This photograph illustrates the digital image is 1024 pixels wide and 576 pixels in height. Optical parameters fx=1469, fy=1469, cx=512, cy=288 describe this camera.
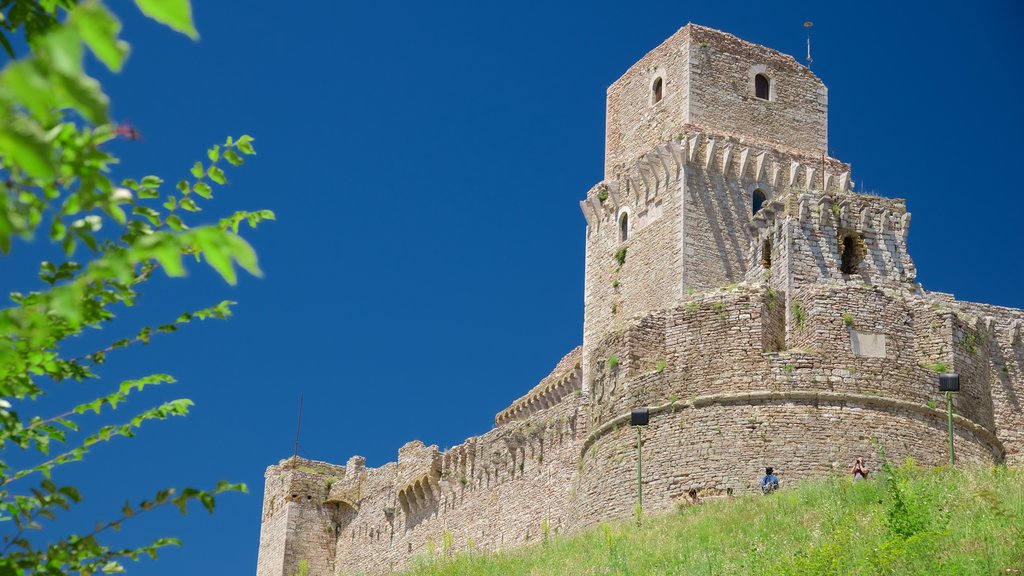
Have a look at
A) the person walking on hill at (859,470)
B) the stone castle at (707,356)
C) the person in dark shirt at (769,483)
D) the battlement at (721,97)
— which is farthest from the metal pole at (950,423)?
the battlement at (721,97)

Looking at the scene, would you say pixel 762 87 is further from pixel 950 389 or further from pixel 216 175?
pixel 216 175

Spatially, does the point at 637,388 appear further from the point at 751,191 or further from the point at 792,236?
the point at 751,191

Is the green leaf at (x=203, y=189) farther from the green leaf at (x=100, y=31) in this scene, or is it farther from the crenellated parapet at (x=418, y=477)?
the crenellated parapet at (x=418, y=477)

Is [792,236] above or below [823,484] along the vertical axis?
above

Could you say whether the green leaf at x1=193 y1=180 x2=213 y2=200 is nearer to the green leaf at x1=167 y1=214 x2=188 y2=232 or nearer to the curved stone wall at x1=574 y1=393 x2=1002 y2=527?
the green leaf at x1=167 y1=214 x2=188 y2=232

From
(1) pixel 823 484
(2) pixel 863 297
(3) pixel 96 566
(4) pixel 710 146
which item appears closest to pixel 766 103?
(4) pixel 710 146

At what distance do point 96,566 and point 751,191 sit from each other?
34.1 meters

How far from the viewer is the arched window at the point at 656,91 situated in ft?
140

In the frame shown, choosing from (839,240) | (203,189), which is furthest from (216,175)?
(839,240)

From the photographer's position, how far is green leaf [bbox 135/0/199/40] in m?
4.08

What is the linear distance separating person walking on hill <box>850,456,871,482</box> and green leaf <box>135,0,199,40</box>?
17512mm

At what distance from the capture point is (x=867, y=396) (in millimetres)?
22219

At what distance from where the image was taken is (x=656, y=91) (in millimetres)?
42906

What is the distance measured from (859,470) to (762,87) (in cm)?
2321
